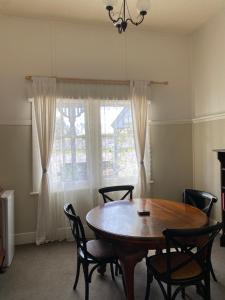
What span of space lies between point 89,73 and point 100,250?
2605 mm

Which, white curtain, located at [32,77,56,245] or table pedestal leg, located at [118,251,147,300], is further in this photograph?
white curtain, located at [32,77,56,245]

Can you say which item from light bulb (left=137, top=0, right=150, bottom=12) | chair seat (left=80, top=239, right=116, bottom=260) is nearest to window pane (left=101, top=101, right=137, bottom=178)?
chair seat (left=80, top=239, right=116, bottom=260)

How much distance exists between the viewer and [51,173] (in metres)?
3.84

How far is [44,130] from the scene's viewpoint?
12.3 ft

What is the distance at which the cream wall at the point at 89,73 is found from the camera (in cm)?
372

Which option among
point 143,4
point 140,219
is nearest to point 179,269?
point 140,219

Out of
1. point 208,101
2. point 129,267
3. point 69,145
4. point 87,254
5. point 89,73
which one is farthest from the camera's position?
point 208,101

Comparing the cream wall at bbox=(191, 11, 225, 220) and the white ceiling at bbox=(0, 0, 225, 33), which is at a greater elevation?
the white ceiling at bbox=(0, 0, 225, 33)

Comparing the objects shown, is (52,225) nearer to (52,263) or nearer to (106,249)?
(52,263)

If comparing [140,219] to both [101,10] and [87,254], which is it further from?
[101,10]

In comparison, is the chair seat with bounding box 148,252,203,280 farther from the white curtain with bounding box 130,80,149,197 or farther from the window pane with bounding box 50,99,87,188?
the window pane with bounding box 50,99,87,188

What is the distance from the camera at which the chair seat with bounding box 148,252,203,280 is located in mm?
2025

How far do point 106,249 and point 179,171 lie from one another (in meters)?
2.38

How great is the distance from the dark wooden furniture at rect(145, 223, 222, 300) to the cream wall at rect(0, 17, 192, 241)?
2.21m
